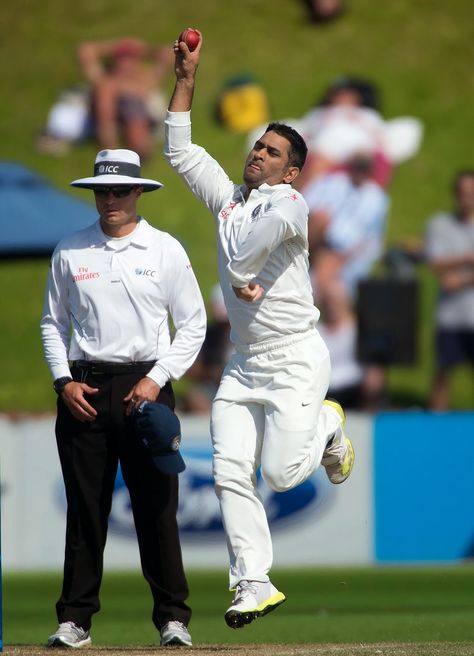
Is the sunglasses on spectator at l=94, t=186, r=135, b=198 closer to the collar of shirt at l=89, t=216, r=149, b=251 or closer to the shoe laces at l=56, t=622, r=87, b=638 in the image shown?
the collar of shirt at l=89, t=216, r=149, b=251

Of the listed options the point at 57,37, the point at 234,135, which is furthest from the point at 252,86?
the point at 57,37

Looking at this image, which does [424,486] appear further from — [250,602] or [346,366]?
[250,602]

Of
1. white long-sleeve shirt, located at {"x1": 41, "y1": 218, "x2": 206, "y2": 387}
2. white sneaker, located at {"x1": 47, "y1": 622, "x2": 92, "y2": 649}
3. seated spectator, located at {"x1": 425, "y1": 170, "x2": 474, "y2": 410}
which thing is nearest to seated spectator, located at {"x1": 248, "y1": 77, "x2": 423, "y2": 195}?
seated spectator, located at {"x1": 425, "y1": 170, "x2": 474, "y2": 410}

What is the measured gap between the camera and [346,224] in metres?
20.3

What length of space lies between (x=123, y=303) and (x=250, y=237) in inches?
31.5

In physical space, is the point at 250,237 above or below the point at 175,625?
above

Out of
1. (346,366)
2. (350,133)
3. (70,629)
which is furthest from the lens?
(350,133)

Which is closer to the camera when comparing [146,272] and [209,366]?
[146,272]

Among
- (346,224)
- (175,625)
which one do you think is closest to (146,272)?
(175,625)

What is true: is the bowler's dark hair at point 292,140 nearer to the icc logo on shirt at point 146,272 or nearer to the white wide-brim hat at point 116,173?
the white wide-brim hat at point 116,173

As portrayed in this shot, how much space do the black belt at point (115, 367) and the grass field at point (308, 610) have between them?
4.27 ft

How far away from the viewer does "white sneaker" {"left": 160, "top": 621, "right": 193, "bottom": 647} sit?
6699 mm

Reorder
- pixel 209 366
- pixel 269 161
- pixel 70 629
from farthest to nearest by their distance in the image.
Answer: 1. pixel 209 366
2. pixel 70 629
3. pixel 269 161

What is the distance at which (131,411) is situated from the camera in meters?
6.63
